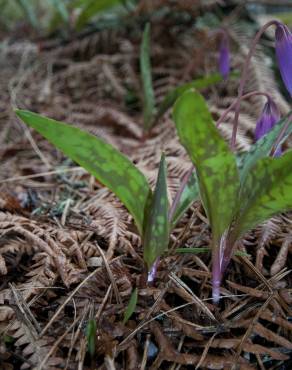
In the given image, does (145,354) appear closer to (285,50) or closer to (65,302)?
(65,302)

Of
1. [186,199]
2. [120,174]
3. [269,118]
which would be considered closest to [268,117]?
[269,118]

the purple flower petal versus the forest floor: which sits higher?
the purple flower petal

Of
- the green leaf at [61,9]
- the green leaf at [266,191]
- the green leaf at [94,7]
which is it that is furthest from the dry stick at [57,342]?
the green leaf at [61,9]

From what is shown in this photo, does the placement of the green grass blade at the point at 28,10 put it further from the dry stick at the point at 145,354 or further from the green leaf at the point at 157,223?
the dry stick at the point at 145,354

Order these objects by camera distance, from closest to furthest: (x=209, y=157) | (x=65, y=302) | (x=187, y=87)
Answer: (x=209, y=157) < (x=65, y=302) < (x=187, y=87)

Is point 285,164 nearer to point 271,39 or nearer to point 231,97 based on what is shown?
point 231,97

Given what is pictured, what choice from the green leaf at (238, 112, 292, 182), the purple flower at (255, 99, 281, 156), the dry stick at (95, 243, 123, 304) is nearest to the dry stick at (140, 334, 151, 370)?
the dry stick at (95, 243, 123, 304)

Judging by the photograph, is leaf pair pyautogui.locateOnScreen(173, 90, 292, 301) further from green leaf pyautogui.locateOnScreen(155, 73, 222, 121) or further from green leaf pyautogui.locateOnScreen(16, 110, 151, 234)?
green leaf pyautogui.locateOnScreen(155, 73, 222, 121)
